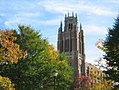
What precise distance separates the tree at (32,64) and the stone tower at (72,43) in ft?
252

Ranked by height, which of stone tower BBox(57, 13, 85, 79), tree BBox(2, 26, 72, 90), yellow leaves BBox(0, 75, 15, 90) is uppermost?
stone tower BBox(57, 13, 85, 79)

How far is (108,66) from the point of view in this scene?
4097 cm

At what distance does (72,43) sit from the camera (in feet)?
457

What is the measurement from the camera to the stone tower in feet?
440

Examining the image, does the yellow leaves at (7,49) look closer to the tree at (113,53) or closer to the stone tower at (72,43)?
the tree at (113,53)

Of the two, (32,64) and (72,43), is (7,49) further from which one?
(72,43)

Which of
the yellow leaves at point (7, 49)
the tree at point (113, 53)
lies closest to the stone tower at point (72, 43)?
the tree at point (113, 53)

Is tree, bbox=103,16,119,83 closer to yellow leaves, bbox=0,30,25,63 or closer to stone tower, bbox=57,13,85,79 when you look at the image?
yellow leaves, bbox=0,30,25,63

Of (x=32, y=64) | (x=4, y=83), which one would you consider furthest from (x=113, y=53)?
(x=32, y=64)

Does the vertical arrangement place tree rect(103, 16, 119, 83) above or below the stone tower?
below

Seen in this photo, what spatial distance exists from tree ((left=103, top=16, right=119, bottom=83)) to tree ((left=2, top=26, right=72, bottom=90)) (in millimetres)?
14758

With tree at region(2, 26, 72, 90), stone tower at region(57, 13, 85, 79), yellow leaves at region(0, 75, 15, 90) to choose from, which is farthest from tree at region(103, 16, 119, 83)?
stone tower at region(57, 13, 85, 79)

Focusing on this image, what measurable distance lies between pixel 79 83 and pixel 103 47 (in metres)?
47.6

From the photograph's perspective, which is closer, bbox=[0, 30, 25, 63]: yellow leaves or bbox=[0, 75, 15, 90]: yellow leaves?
bbox=[0, 30, 25, 63]: yellow leaves
